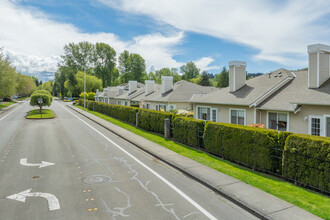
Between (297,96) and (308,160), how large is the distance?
296 inches

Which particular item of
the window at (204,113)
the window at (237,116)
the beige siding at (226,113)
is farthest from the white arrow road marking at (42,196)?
the window at (204,113)

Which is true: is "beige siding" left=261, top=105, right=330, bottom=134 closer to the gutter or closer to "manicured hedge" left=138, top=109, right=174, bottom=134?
the gutter

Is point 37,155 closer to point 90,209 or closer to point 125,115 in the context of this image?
point 90,209

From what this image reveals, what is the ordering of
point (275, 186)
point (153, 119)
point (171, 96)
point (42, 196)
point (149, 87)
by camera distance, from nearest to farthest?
1. point (42, 196)
2. point (275, 186)
3. point (153, 119)
4. point (171, 96)
5. point (149, 87)

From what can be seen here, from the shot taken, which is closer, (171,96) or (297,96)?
(297,96)

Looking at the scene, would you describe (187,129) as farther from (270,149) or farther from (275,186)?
(275,186)

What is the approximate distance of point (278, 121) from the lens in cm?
1512

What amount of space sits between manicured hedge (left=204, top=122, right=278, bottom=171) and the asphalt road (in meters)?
3.55

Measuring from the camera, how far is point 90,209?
6.41 metres

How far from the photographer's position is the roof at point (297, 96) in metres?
Answer: 13.0

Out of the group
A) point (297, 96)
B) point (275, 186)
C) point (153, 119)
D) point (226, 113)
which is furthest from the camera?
point (153, 119)

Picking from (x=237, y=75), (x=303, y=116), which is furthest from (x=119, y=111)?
(x=303, y=116)

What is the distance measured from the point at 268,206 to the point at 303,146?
3270 millimetres

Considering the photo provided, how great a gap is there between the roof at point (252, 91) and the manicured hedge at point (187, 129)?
4.60 meters
